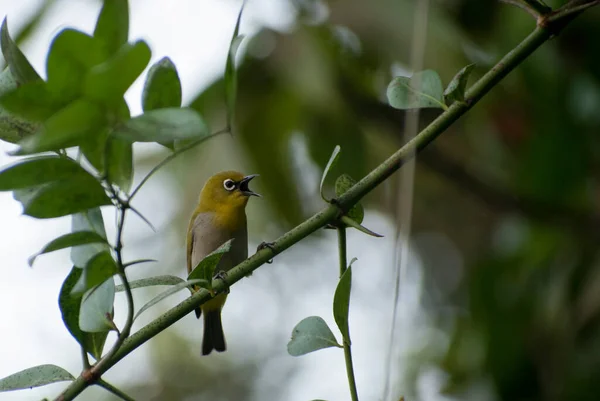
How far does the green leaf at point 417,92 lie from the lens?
4.45 ft

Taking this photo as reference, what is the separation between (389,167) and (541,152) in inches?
95.7

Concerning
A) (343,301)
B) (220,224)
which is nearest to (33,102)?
(343,301)

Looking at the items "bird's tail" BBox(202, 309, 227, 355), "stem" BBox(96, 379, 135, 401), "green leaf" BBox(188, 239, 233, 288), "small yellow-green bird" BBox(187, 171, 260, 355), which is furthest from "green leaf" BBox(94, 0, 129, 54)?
"bird's tail" BBox(202, 309, 227, 355)

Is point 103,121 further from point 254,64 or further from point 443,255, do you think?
point 443,255

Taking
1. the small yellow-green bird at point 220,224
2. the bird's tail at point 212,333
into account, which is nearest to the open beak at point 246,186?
the small yellow-green bird at point 220,224

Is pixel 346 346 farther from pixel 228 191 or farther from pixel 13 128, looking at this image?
pixel 228 191

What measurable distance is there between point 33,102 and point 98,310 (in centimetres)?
41

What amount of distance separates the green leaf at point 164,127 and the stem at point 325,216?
11.6 inches

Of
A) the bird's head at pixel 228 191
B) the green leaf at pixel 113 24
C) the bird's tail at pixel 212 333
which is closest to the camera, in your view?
the green leaf at pixel 113 24

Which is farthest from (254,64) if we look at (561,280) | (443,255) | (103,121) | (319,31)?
(103,121)

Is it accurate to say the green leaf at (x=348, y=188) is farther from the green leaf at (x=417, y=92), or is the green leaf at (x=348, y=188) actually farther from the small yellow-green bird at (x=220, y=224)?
the small yellow-green bird at (x=220, y=224)

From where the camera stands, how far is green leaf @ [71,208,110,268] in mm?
1128

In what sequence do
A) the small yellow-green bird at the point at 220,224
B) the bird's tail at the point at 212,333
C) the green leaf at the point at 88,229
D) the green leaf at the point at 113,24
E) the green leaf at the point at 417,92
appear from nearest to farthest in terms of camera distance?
1. the green leaf at the point at 113,24
2. the green leaf at the point at 88,229
3. the green leaf at the point at 417,92
4. the small yellow-green bird at the point at 220,224
5. the bird's tail at the point at 212,333

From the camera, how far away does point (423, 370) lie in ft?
13.5
